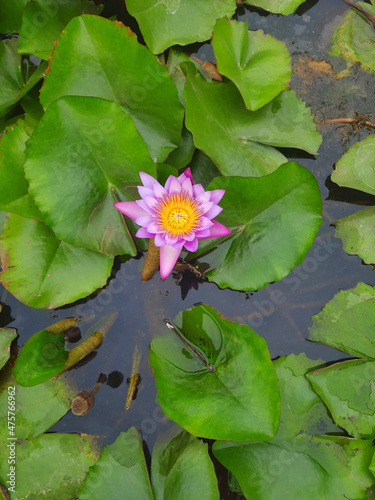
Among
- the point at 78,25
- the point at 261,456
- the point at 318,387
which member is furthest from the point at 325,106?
the point at 261,456

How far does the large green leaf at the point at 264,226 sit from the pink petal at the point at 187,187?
330mm

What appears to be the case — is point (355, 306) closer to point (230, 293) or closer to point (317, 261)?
point (317, 261)

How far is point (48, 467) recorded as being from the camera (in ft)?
7.07

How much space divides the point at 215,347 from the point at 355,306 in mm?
815

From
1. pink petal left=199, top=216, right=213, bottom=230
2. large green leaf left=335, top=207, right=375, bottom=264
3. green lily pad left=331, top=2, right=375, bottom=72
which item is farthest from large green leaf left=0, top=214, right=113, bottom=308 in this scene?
green lily pad left=331, top=2, right=375, bottom=72

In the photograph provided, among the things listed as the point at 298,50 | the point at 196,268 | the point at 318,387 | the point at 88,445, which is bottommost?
the point at 88,445


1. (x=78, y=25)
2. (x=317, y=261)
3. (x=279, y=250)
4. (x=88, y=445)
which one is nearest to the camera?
(x=78, y=25)

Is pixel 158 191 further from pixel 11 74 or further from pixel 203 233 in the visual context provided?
pixel 11 74

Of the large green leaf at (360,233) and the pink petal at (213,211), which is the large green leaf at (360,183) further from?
the pink petal at (213,211)

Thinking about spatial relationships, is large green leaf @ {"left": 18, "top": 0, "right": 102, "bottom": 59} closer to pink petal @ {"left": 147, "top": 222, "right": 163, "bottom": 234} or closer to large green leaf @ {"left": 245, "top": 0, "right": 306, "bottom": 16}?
large green leaf @ {"left": 245, "top": 0, "right": 306, "bottom": 16}

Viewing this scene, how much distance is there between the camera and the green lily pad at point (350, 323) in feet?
7.28

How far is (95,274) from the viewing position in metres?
2.15

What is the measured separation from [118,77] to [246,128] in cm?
73

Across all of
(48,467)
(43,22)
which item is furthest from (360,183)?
(48,467)
